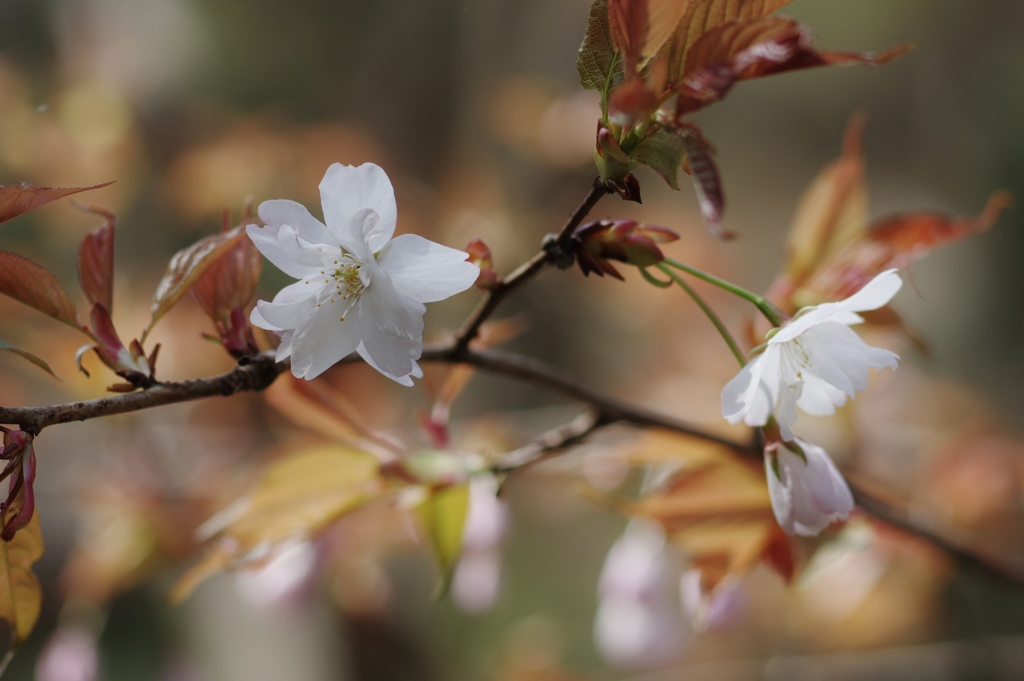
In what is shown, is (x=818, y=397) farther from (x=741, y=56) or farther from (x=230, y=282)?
(x=230, y=282)

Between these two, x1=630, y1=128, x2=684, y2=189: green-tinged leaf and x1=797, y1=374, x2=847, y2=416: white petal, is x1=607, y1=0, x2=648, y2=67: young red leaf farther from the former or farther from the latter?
x1=797, y1=374, x2=847, y2=416: white petal

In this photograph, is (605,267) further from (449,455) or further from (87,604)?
(87,604)

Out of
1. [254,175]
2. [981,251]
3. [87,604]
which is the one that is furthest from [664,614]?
[981,251]

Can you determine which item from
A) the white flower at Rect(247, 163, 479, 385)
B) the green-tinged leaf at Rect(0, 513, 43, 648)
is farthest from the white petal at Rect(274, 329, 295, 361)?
the green-tinged leaf at Rect(0, 513, 43, 648)

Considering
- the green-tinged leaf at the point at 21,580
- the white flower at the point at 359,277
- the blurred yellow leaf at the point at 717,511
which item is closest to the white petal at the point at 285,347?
the white flower at the point at 359,277

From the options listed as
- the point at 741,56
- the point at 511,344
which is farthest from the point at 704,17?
the point at 511,344

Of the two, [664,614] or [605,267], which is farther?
[664,614]

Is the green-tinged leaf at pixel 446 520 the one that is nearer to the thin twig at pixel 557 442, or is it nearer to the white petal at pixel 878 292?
the thin twig at pixel 557 442
